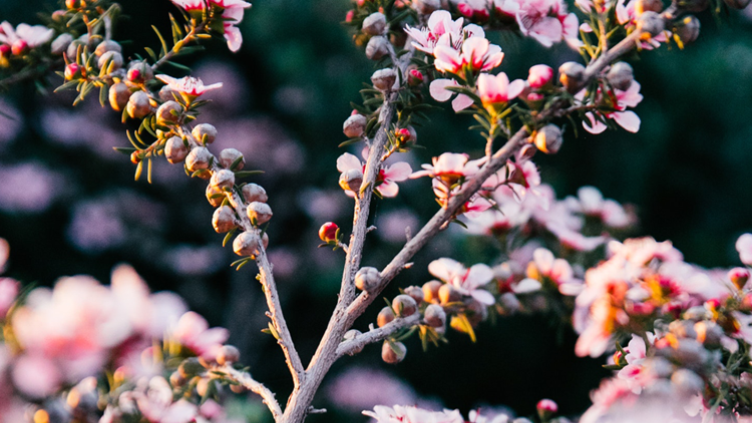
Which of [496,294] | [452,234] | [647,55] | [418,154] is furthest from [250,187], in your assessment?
[647,55]

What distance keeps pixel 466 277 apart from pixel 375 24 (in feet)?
0.82

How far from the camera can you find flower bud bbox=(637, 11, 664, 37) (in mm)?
390

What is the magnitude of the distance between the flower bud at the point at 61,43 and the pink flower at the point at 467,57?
1.27 feet

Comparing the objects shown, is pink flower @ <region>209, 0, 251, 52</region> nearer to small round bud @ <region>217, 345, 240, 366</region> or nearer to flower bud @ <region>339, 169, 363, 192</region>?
flower bud @ <region>339, 169, 363, 192</region>

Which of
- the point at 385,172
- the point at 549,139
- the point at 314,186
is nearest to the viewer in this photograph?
the point at 549,139

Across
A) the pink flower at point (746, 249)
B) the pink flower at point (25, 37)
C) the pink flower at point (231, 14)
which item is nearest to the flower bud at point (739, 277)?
the pink flower at point (746, 249)

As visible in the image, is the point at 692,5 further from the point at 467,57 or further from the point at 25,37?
the point at 25,37

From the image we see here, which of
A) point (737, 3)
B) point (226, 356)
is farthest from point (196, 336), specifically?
point (737, 3)

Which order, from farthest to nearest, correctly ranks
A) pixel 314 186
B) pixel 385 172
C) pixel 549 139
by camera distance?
pixel 314 186, pixel 385 172, pixel 549 139

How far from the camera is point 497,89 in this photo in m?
0.40

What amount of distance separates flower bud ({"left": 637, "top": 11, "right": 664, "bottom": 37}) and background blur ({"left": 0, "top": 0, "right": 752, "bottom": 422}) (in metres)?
0.92

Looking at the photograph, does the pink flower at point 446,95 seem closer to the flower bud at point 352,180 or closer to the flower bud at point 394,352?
the flower bud at point 352,180

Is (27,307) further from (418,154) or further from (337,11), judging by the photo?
(337,11)

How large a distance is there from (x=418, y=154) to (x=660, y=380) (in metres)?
1.11
